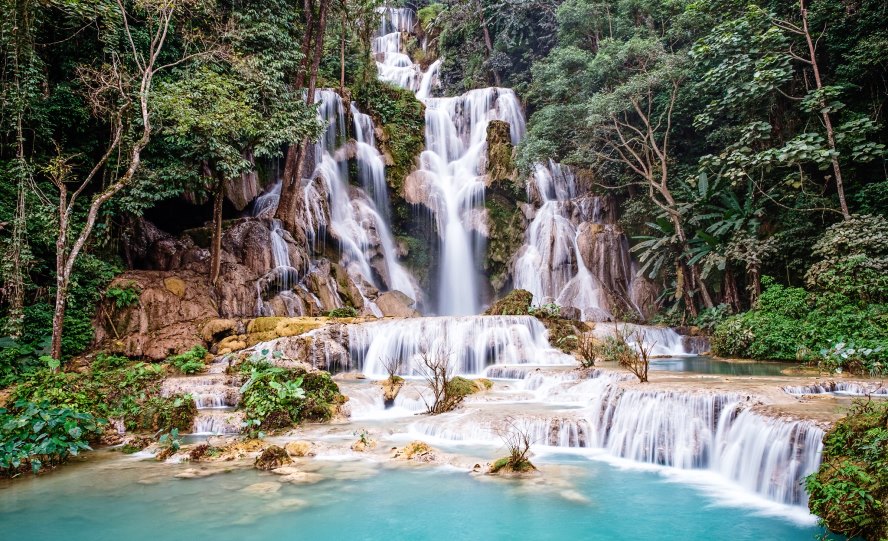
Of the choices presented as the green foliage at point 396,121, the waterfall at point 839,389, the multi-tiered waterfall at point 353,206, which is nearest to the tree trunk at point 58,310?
the multi-tiered waterfall at point 353,206

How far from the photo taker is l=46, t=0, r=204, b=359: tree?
32.2 ft

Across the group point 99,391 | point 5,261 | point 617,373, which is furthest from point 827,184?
point 5,261

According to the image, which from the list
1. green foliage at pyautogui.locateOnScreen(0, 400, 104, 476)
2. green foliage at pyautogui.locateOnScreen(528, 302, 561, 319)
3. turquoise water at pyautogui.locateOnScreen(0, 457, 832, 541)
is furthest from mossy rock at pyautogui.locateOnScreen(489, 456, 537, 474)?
green foliage at pyautogui.locateOnScreen(528, 302, 561, 319)

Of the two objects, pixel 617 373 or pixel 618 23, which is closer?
pixel 617 373

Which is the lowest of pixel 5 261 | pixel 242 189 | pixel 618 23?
pixel 5 261

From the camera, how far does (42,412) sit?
675 centimetres

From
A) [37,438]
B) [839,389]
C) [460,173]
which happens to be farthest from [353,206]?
[839,389]

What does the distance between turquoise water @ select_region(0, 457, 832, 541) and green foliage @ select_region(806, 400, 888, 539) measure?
376mm

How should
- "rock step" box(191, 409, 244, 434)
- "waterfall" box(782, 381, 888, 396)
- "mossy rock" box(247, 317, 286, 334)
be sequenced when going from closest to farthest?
"waterfall" box(782, 381, 888, 396)
"rock step" box(191, 409, 244, 434)
"mossy rock" box(247, 317, 286, 334)

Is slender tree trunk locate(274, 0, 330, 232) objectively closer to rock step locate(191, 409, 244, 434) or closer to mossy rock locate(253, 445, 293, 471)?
rock step locate(191, 409, 244, 434)

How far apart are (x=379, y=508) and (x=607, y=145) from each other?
60.5 feet

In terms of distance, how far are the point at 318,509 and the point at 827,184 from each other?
1606 centimetres

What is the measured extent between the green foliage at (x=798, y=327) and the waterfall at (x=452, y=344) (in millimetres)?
4236

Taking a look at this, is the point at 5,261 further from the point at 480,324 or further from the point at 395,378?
the point at 480,324
